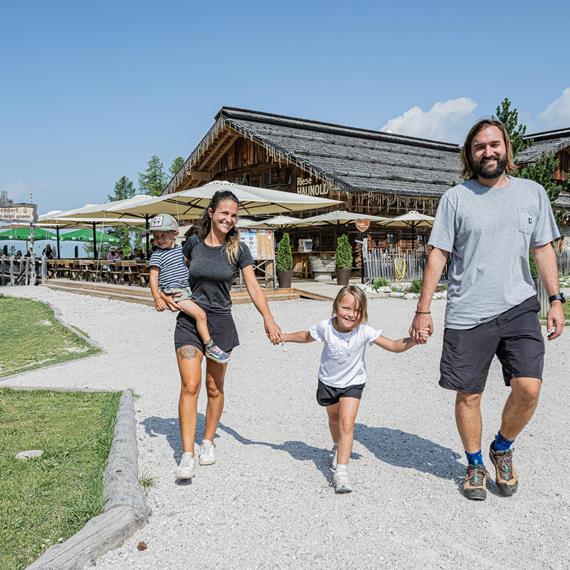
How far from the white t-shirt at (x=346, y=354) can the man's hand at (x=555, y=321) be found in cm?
96

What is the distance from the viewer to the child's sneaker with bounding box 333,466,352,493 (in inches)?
137

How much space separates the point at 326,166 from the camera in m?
23.1

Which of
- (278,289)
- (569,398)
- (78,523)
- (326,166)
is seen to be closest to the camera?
(78,523)

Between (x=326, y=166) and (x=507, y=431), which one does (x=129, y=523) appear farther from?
(x=326, y=166)

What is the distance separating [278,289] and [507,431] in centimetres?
1278

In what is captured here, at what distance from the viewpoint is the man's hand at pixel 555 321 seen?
3.46m

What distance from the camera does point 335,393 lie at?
12.4ft

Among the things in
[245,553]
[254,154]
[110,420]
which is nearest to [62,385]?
[110,420]

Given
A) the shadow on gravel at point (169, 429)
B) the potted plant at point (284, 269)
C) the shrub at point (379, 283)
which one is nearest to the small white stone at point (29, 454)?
the shadow on gravel at point (169, 429)

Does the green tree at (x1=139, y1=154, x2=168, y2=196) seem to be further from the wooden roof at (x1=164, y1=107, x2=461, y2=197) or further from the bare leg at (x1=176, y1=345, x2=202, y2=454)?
the bare leg at (x1=176, y1=345, x2=202, y2=454)

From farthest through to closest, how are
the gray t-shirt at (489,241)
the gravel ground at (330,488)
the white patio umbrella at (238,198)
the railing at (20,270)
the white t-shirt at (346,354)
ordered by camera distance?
the railing at (20,270)
the white patio umbrella at (238,198)
the white t-shirt at (346,354)
the gray t-shirt at (489,241)
the gravel ground at (330,488)

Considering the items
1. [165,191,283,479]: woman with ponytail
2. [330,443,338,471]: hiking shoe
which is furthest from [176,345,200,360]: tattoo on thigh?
[330,443,338,471]: hiking shoe

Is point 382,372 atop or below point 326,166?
below

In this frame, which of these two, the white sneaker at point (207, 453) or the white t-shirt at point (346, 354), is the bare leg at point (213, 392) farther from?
the white t-shirt at point (346, 354)
